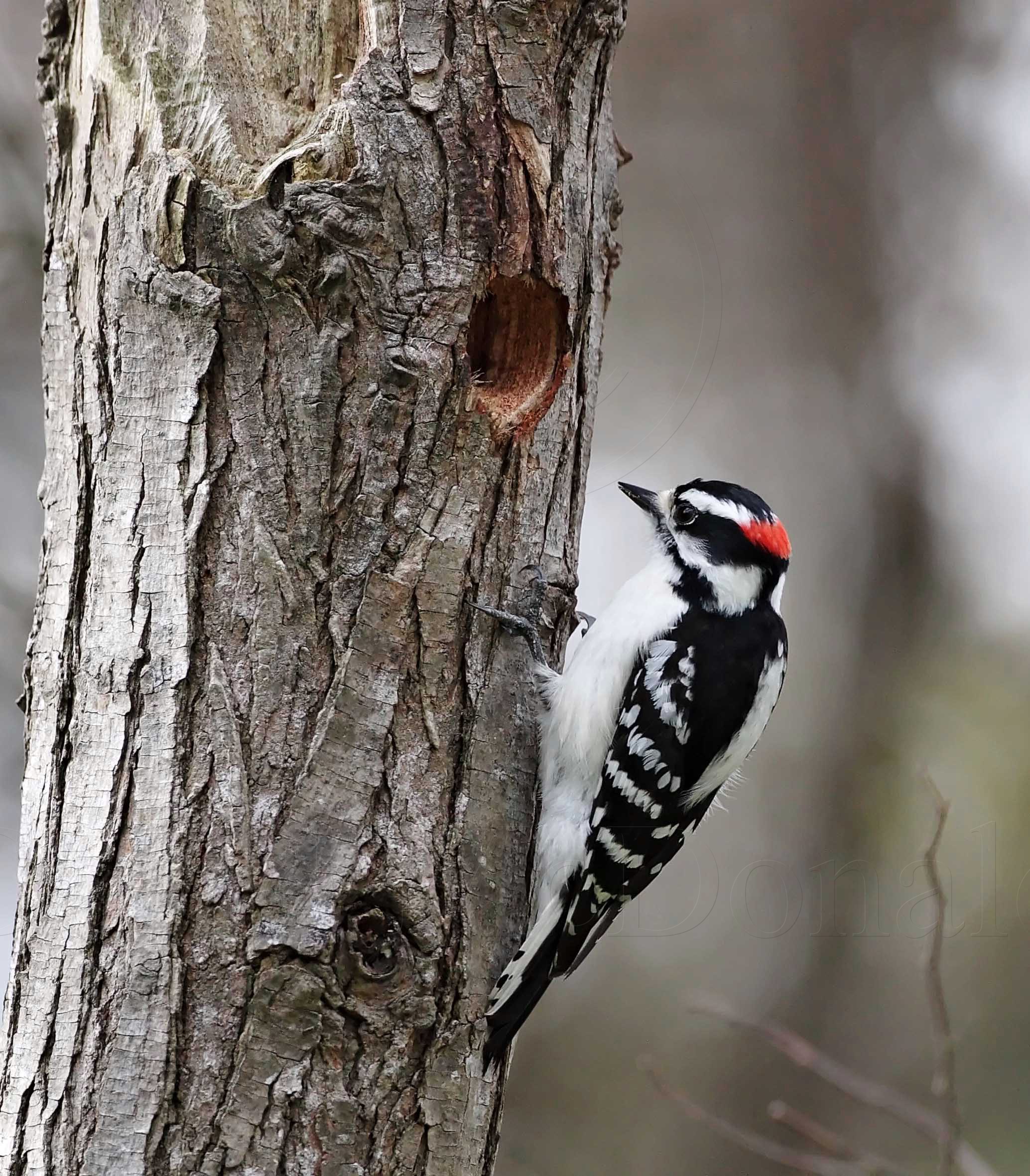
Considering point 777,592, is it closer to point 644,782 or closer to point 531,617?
point 644,782

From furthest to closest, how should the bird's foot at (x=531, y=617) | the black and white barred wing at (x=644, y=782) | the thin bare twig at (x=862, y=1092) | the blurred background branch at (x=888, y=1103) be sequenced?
the black and white barred wing at (x=644, y=782) < the thin bare twig at (x=862, y=1092) < the blurred background branch at (x=888, y=1103) < the bird's foot at (x=531, y=617)

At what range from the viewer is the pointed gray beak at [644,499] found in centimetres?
389

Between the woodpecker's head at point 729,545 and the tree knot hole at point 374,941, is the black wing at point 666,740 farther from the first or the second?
the tree knot hole at point 374,941

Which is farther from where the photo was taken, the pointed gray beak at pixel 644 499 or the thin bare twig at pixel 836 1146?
the pointed gray beak at pixel 644 499

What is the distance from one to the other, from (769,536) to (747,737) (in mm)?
664

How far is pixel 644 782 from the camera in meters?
3.36

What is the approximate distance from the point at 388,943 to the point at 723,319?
251 inches

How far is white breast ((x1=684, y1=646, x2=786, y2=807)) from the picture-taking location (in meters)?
3.52

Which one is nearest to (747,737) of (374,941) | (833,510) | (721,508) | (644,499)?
(721,508)

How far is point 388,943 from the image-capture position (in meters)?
2.19

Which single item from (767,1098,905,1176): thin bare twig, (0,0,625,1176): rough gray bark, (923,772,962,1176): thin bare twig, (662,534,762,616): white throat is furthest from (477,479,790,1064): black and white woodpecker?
(923,772,962,1176): thin bare twig

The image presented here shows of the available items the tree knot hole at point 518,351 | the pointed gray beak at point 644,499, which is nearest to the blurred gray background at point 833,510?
the pointed gray beak at point 644,499

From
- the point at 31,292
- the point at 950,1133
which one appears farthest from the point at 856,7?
the point at 950,1133

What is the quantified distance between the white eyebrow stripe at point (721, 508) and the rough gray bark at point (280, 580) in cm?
122
